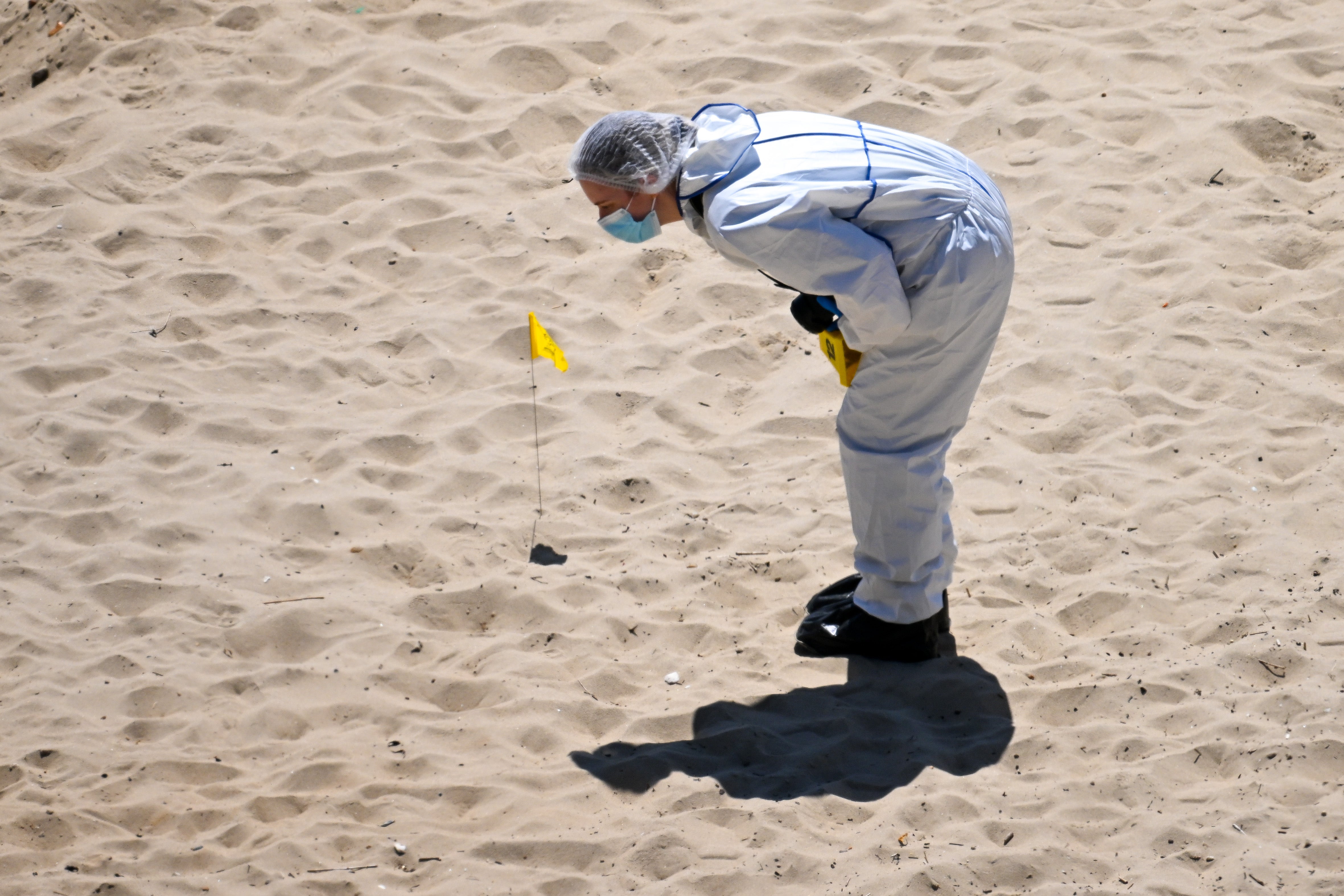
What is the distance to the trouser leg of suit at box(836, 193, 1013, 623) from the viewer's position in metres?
3.34

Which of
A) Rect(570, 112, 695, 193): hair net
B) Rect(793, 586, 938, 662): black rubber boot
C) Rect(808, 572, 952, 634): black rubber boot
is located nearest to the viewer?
Rect(570, 112, 695, 193): hair net

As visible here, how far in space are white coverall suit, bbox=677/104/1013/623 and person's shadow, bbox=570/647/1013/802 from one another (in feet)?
1.27

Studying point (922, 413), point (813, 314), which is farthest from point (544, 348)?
point (922, 413)

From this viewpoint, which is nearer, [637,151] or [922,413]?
[637,151]

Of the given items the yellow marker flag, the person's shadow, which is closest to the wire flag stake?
the yellow marker flag

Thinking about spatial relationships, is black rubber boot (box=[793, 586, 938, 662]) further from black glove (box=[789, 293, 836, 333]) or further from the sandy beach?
black glove (box=[789, 293, 836, 333])

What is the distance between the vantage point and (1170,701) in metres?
3.67

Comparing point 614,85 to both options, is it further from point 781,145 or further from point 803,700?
point 803,700

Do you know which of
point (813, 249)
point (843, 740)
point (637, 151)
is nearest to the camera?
point (813, 249)

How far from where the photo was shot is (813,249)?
3156 millimetres

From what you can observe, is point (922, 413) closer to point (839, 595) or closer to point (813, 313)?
point (813, 313)

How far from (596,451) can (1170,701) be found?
7.19 ft

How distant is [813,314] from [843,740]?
1.25 meters

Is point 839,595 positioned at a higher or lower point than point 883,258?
lower
